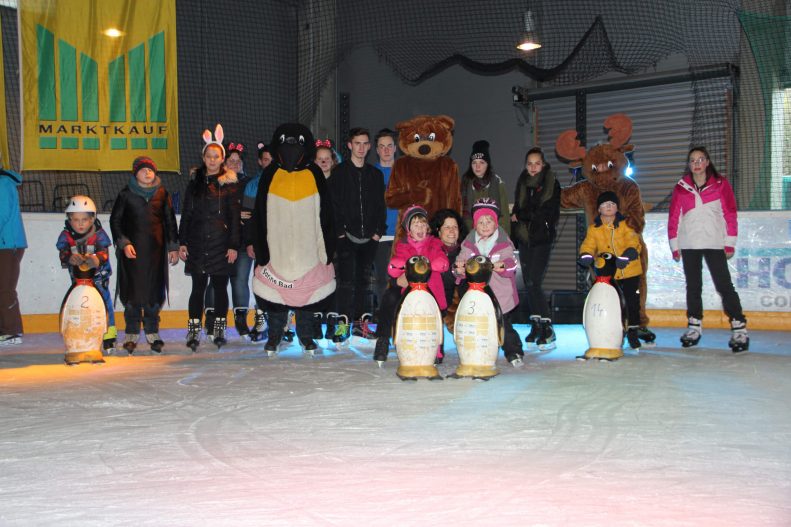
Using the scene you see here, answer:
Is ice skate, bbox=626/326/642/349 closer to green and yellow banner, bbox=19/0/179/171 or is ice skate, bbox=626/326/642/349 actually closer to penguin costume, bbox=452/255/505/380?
penguin costume, bbox=452/255/505/380

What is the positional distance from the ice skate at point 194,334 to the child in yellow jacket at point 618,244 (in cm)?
260

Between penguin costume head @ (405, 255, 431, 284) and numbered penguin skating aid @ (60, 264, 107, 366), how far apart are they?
1995mm

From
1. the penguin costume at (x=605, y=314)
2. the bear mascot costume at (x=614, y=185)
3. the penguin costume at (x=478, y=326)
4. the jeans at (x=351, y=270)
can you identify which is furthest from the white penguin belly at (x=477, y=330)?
the bear mascot costume at (x=614, y=185)

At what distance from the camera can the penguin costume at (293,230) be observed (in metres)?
5.15

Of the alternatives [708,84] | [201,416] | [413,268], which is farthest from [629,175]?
[708,84]

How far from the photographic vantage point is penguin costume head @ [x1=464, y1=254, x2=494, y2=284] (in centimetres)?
439

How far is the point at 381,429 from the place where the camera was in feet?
10.5

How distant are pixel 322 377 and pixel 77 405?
1.27 meters

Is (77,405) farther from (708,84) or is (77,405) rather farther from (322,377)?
(708,84)

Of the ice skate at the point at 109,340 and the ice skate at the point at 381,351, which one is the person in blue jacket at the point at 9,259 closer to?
the ice skate at the point at 109,340

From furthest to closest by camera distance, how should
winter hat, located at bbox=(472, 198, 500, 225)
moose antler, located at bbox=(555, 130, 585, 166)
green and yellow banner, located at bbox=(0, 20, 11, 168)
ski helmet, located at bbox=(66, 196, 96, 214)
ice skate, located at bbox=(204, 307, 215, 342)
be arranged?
green and yellow banner, located at bbox=(0, 20, 11, 168)
moose antler, located at bbox=(555, 130, 585, 166)
ice skate, located at bbox=(204, 307, 215, 342)
ski helmet, located at bbox=(66, 196, 96, 214)
winter hat, located at bbox=(472, 198, 500, 225)

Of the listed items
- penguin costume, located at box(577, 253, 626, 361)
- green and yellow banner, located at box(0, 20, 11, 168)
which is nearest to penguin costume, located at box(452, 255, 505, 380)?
penguin costume, located at box(577, 253, 626, 361)

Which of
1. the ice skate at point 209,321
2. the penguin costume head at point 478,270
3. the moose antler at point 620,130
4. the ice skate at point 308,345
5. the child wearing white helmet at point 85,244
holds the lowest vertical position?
the ice skate at point 308,345

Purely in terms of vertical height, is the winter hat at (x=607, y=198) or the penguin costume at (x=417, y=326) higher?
the winter hat at (x=607, y=198)
